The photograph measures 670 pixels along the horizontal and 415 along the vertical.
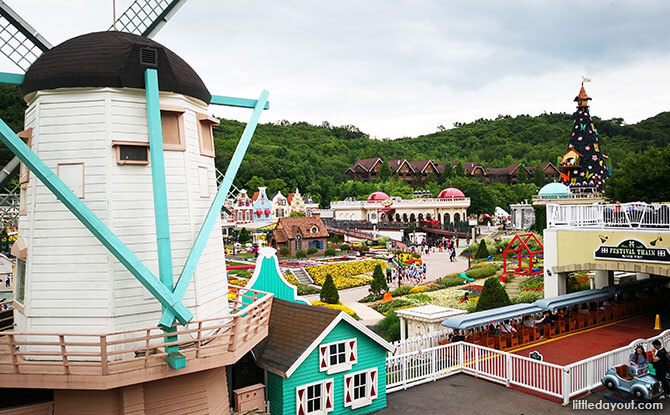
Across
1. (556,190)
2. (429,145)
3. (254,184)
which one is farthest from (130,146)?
(429,145)

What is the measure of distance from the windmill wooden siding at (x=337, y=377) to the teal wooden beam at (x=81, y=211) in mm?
3666

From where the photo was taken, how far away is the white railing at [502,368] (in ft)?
40.6

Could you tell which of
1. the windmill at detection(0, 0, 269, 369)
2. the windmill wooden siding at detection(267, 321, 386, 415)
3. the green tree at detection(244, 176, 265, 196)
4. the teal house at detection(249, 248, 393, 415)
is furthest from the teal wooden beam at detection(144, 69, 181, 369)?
the green tree at detection(244, 176, 265, 196)

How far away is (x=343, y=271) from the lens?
132 ft

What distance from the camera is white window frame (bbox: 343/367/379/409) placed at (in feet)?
38.1

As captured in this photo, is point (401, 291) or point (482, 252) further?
point (482, 252)

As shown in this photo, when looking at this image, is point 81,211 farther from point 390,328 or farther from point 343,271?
point 343,271

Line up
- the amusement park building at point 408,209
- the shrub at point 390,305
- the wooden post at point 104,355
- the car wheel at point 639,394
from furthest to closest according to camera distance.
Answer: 1. the amusement park building at point 408,209
2. the shrub at point 390,305
3. the car wheel at point 639,394
4. the wooden post at point 104,355

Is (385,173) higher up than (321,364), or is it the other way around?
(385,173)

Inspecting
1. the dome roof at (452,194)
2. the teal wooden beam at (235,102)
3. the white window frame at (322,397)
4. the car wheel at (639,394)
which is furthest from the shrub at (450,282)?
the dome roof at (452,194)

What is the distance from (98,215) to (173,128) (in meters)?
2.09

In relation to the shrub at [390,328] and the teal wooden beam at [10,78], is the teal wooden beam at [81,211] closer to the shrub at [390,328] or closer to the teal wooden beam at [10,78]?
the teal wooden beam at [10,78]

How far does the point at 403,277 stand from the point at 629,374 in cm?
2550

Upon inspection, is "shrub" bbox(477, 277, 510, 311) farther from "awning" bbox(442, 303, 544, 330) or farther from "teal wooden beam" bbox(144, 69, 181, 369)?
"teal wooden beam" bbox(144, 69, 181, 369)
